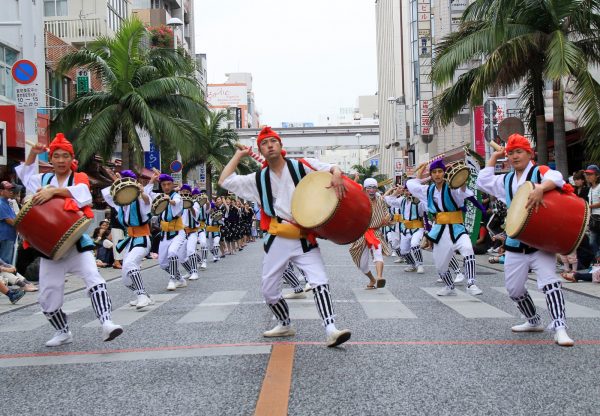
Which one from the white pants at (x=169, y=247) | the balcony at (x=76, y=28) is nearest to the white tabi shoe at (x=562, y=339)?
the white pants at (x=169, y=247)

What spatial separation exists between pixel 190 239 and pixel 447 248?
6.82 metres

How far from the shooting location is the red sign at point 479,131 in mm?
27109

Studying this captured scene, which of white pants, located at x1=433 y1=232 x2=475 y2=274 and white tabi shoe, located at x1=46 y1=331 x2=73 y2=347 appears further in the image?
white pants, located at x1=433 y1=232 x2=475 y2=274

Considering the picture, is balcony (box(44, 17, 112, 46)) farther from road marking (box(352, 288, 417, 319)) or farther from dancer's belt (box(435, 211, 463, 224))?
dancer's belt (box(435, 211, 463, 224))

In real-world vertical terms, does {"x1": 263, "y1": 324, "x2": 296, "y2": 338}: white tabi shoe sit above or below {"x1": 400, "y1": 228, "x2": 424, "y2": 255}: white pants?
above

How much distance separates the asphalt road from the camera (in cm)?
466

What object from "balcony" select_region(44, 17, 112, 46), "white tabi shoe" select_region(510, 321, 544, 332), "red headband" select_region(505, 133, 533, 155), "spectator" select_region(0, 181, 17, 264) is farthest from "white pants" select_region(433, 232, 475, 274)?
"balcony" select_region(44, 17, 112, 46)

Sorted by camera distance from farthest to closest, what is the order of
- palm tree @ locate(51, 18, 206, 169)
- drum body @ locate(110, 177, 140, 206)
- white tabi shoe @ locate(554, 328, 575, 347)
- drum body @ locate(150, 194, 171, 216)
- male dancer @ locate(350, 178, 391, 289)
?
palm tree @ locate(51, 18, 206, 169)
drum body @ locate(150, 194, 171, 216)
male dancer @ locate(350, 178, 391, 289)
drum body @ locate(110, 177, 140, 206)
white tabi shoe @ locate(554, 328, 575, 347)

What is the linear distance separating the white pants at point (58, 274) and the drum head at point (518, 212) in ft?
12.0

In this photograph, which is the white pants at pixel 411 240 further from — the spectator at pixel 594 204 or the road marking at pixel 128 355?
the road marking at pixel 128 355

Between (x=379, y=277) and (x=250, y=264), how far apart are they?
8038 millimetres

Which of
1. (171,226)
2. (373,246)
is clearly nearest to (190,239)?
(171,226)

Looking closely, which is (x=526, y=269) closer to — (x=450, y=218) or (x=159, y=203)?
(x=450, y=218)

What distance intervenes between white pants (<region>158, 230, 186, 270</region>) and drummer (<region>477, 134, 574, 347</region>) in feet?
23.0
